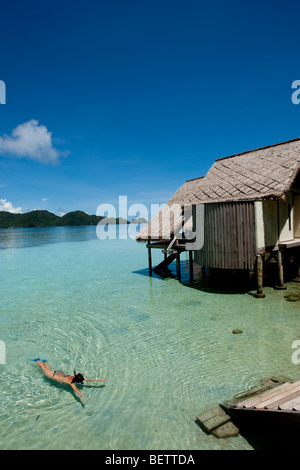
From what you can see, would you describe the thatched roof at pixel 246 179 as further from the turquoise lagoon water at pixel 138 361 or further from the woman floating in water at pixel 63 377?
the woman floating in water at pixel 63 377

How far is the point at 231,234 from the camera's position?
11078mm

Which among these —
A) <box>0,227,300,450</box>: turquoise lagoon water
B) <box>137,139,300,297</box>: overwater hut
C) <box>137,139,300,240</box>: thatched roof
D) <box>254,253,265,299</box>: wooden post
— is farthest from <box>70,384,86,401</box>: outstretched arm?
<box>137,139,300,240</box>: thatched roof

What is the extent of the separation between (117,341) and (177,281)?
25.2 ft

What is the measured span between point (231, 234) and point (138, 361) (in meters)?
6.54

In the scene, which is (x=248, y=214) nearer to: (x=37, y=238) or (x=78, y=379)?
(x=78, y=379)

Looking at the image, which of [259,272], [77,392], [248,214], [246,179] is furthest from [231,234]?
[77,392]

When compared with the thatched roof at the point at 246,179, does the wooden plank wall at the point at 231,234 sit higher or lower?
lower

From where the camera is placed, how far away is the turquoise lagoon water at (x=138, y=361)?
438 cm

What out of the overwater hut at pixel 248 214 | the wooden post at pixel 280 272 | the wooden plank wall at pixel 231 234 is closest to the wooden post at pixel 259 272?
the overwater hut at pixel 248 214

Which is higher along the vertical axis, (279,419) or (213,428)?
(279,419)

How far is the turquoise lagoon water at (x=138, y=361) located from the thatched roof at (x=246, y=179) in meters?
4.18
